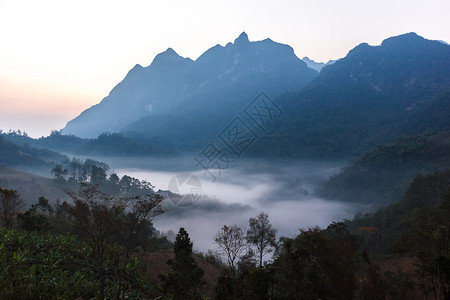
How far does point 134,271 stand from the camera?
902 inches

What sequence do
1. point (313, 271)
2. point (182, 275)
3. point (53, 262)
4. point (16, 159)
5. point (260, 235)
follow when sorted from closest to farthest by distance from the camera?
point (182, 275) < point (53, 262) < point (313, 271) < point (260, 235) < point (16, 159)

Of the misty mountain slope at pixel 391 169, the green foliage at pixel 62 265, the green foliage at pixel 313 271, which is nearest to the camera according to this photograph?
the green foliage at pixel 62 265

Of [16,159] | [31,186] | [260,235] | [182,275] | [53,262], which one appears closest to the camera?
[182,275]

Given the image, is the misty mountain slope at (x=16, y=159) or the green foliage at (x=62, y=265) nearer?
the green foliage at (x=62, y=265)

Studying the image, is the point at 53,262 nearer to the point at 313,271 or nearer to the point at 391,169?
the point at 313,271

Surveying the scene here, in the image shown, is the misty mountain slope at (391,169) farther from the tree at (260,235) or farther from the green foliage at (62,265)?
the green foliage at (62,265)

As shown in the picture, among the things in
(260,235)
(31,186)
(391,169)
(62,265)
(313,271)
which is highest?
(391,169)

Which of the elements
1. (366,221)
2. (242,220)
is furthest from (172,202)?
(366,221)

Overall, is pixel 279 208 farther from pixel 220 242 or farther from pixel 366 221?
pixel 220 242

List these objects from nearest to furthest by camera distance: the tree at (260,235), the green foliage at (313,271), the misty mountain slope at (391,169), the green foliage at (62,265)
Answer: the green foliage at (62,265) < the green foliage at (313,271) < the tree at (260,235) < the misty mountain slope at (391,169)

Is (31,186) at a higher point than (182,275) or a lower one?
higher

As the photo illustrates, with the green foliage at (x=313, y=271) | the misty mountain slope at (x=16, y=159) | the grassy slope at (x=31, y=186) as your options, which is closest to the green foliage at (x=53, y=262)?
the green foliage at (x=313, y=271)

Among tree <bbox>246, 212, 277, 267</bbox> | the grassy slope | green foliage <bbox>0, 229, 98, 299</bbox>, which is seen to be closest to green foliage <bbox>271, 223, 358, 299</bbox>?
tree <bbox>246, 212, 277, 267</bbox>

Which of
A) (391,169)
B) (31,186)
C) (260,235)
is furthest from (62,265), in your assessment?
(391,169)
